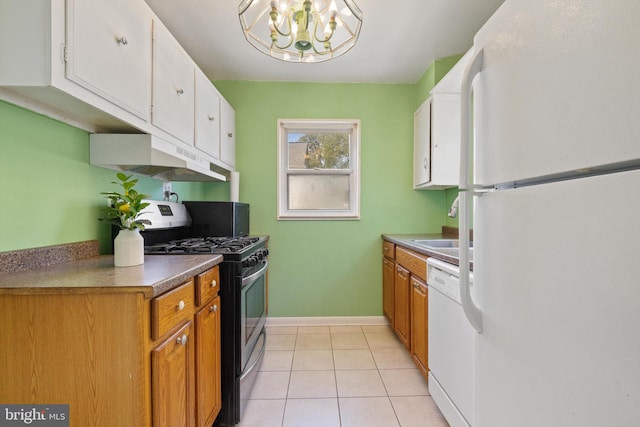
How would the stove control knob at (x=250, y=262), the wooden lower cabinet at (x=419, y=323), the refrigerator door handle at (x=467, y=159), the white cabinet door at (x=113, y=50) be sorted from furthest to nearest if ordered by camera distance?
the wooden lower cabinet at (x=419, y=323) → the stove control knob at (x=250, y=262) → the white cabinet door at (x=113, y=50) → the refrigerator door handle at (x=467, y=159)

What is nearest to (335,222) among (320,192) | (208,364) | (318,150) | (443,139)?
(320,192)

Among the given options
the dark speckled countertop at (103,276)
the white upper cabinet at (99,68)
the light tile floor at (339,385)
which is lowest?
the light tile floor at (339,385)

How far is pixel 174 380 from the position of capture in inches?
39.6

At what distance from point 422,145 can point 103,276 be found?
2605 millimetres

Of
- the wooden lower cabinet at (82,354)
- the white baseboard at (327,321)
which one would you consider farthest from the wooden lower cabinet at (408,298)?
the wooden lower cabinet at (82,354)

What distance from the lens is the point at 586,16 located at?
495 mm

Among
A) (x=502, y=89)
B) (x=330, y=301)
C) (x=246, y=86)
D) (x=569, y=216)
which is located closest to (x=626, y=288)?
(x=569, y=216)

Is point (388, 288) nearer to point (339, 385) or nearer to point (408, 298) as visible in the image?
point (408, 298)

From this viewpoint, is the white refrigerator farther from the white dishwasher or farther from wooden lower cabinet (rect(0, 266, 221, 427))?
wooden lower cabinet (rect(0, 266, 221, 427))

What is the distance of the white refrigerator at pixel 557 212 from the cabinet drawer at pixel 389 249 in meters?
1.71

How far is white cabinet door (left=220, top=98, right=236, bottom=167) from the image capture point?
2477 millimetres

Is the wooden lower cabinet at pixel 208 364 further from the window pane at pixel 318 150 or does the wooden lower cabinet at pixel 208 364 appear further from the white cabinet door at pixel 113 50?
the window pane at pixel 318 150

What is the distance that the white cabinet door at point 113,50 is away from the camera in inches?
39.5

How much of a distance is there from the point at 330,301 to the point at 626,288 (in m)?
2.59
